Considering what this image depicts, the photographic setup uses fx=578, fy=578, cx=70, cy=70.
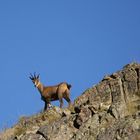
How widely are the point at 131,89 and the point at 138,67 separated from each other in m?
1.54

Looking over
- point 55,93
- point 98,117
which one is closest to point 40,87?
point 55,93

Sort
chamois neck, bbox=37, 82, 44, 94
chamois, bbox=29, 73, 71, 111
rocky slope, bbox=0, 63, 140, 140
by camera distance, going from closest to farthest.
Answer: rocky slope, bbox=0, 63, 140, 140, chamois, bbox=29, 73, 71, 111, chamois neck, bbox=37, 82, 44, 94

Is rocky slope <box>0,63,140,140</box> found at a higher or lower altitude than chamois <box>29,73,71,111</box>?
lower

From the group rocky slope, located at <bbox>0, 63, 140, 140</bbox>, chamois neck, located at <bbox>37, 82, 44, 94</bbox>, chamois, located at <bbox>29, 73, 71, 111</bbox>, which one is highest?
chamois neck, located at <bbox>37, 82, 44, 94</bbox>

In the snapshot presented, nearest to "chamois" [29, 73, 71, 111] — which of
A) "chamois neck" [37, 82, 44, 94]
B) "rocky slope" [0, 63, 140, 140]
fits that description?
"chamois neck" [37, 82, 44, 94]

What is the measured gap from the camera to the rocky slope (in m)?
22.4

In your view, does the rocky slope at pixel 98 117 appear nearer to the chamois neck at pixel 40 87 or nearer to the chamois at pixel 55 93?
the chamois at pixel 55 93

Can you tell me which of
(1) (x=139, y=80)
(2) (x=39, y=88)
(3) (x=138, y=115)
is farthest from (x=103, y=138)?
(2) (x=39, y=88)

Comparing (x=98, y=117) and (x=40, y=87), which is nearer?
(x=98, y=117)

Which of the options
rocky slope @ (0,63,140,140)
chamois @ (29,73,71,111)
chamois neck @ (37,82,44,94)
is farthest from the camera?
chamois neck @ (37,82,44,94)

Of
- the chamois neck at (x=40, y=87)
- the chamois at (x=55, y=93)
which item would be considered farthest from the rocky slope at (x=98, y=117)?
the chamois neck at (x=40, y=87)

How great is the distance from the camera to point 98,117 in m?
23.7

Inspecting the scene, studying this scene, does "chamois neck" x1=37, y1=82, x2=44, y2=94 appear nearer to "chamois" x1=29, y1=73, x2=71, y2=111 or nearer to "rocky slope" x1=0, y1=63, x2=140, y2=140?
"chamois" x1=29, y1=73, x2=71, y2=111

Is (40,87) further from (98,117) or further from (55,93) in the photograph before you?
(98,117)
